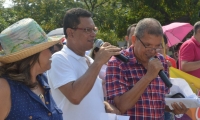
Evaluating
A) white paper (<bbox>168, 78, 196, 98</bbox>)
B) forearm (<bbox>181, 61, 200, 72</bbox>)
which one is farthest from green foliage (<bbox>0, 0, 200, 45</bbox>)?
white paper (<bbox>168, 78, 196, 98</bbox>)

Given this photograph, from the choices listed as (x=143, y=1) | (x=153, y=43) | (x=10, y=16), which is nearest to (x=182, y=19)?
(x=143, y=1)

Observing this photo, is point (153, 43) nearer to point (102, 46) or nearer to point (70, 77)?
point (102, 46)

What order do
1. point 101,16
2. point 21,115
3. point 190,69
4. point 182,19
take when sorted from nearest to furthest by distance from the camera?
1. point 21,115
2. point 190,69
3. point 182,19
4. point 101,16

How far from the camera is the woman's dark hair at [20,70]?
2343 millimetres

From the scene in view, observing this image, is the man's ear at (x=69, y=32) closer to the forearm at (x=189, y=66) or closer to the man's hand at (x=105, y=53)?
the man's hand at (x=105, y=53)

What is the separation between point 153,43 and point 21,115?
1.44 meters

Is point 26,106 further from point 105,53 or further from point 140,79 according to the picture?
point 140,79

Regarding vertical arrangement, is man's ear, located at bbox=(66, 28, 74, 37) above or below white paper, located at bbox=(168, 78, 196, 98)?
above

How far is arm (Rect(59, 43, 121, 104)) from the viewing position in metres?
2.84

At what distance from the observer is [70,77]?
2926mm

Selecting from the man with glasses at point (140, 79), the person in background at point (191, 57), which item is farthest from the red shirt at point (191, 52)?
the man with glasses at point (140, 79)

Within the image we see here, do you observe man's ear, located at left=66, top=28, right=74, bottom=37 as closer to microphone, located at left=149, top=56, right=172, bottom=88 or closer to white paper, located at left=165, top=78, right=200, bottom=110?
microphone, located at left=149, top=56, right=172, bottom=88

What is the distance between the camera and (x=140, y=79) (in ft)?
9.98

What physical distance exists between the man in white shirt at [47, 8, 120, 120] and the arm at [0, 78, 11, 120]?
704mm
